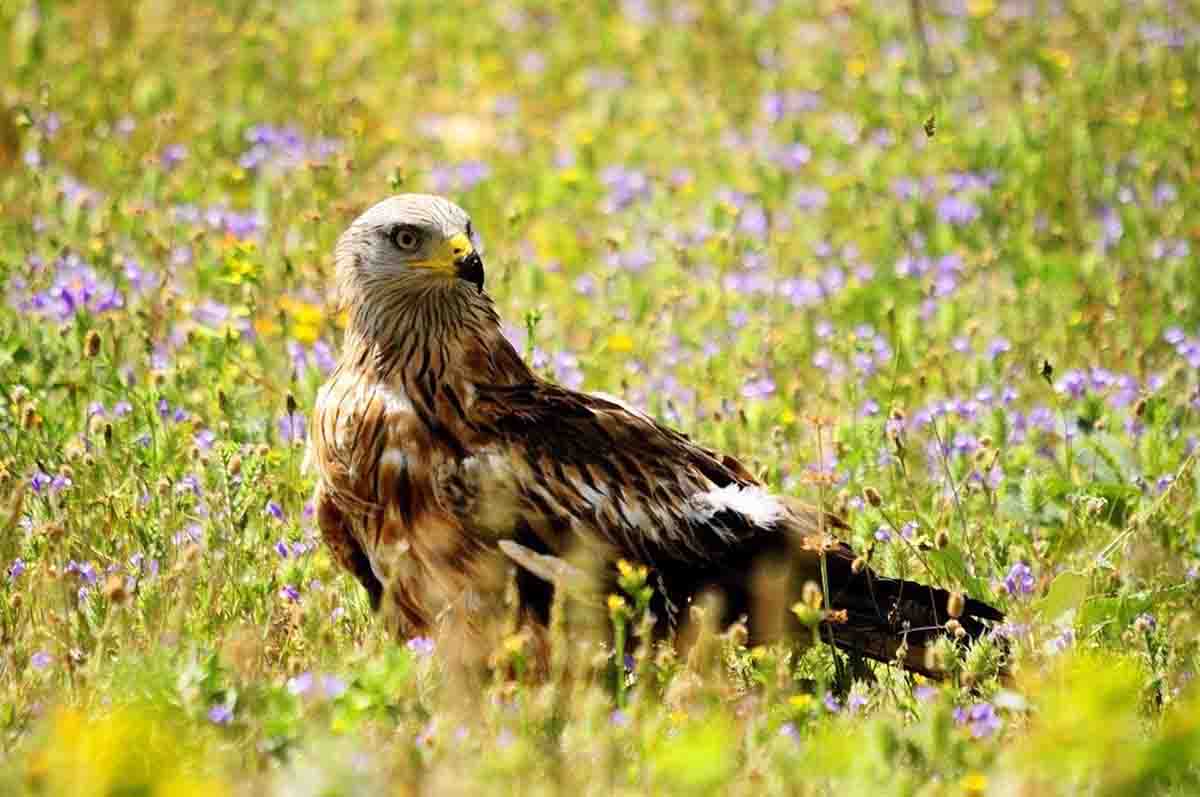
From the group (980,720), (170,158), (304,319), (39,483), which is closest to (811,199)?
(304,319)

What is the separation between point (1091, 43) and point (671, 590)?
523 centimetres

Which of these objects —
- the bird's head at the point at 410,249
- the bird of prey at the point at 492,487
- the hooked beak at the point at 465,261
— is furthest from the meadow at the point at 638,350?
the hooked beak at the point at 465,261

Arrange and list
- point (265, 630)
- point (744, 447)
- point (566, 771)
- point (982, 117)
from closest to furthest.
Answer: point (566, 771)
point (265, 630)
point (744, 447)
point (982, 117)

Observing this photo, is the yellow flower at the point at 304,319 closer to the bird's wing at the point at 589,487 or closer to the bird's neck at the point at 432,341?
the bird's neck at the point at 432,341

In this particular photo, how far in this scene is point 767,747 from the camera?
143 inches

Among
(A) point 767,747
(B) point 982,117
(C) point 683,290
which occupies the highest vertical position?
(B) point 982,117

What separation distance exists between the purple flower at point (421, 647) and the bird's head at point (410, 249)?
2.82 ft

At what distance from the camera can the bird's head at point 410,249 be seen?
4664 mm

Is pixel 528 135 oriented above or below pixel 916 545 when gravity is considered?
above

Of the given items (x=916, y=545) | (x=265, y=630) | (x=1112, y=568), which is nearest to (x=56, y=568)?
(x=265, y=630)

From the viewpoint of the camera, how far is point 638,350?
6.34m

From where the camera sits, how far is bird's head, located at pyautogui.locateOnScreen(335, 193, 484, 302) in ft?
15.3

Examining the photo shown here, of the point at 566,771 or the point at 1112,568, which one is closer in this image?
the point at 566,771

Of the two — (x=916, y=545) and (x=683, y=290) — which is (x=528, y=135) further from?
(x=916, y=545)
